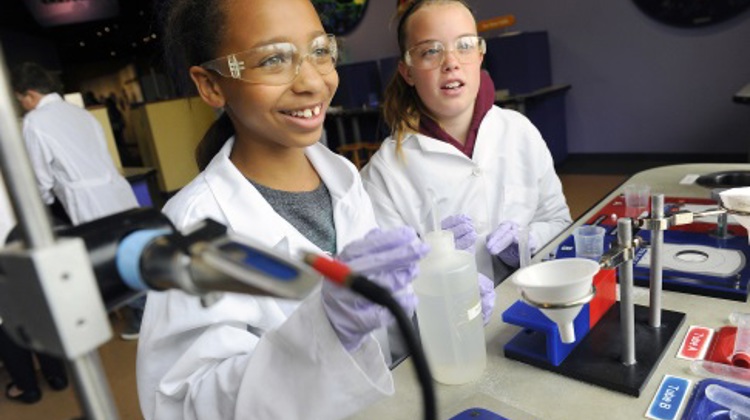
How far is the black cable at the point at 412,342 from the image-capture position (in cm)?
33

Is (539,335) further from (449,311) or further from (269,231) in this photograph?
(269,231)

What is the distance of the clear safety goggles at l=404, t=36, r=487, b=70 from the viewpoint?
4.79ft

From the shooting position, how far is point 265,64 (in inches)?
35.6

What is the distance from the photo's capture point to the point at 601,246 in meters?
1.12

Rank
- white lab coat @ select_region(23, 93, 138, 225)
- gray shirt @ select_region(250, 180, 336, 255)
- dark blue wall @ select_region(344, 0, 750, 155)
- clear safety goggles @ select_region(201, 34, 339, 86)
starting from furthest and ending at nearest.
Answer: dark blue wall @ select_region(344, 0, 750, 155)
white lab coat @ select_region(23, 93, 138, 225)
gray shirt @ select_region(250, 180, 336, 255)
clear safety goggles @ select_region(201, 34, 339, 86)

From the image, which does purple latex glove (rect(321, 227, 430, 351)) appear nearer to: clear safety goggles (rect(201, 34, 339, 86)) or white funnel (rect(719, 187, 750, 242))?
clear safety goggles (rect(201, 34, 339, 86))

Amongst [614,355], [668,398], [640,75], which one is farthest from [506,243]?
[640,75]

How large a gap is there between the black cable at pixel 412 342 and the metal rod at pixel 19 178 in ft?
0.60

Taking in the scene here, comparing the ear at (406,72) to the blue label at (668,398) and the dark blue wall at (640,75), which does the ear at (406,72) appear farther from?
the dark blue wall at (640,75)

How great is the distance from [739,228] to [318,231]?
3.09 ft

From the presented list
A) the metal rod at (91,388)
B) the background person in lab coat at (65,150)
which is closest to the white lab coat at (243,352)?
the metal rod at (91,388)

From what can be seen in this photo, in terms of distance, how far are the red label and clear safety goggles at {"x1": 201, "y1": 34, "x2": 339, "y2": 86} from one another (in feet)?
2.53

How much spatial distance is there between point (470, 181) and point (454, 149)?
105 millimetres

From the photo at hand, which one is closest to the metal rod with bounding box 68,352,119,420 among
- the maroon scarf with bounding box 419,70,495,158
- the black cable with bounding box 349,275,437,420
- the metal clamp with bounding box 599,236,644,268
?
the black cable with bounding box 349,275,437,420
